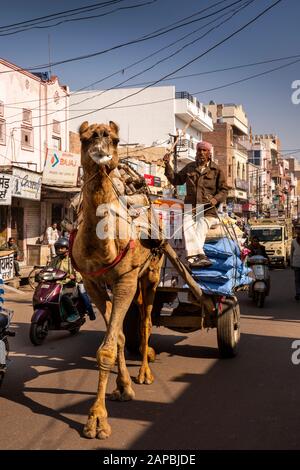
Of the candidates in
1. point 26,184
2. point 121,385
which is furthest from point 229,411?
point 26,184

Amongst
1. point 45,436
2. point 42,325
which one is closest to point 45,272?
point 42,325


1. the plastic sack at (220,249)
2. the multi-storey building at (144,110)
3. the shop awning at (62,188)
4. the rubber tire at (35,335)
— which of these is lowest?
the rubber tire at (35,335)

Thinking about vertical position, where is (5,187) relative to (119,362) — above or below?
above

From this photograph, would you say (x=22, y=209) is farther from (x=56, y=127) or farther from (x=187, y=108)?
(x=187, y=108)

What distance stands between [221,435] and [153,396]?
4.54ft

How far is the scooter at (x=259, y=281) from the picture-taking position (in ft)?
46.8

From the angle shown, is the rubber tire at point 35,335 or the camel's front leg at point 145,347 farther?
the rubber tire at point 35,335

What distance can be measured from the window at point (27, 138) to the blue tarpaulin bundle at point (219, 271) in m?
17.7

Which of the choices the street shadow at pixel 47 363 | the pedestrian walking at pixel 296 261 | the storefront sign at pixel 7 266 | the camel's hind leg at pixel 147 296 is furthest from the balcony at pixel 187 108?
the camel's hind leg at pixel 147 296

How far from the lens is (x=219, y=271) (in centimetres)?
777

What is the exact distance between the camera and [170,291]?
25.7 ft

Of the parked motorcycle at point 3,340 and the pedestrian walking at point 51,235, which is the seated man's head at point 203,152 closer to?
the parked motorcycle at point 3,340

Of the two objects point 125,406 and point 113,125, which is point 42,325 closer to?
point 125,406

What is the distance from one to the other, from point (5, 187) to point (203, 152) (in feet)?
41.3
